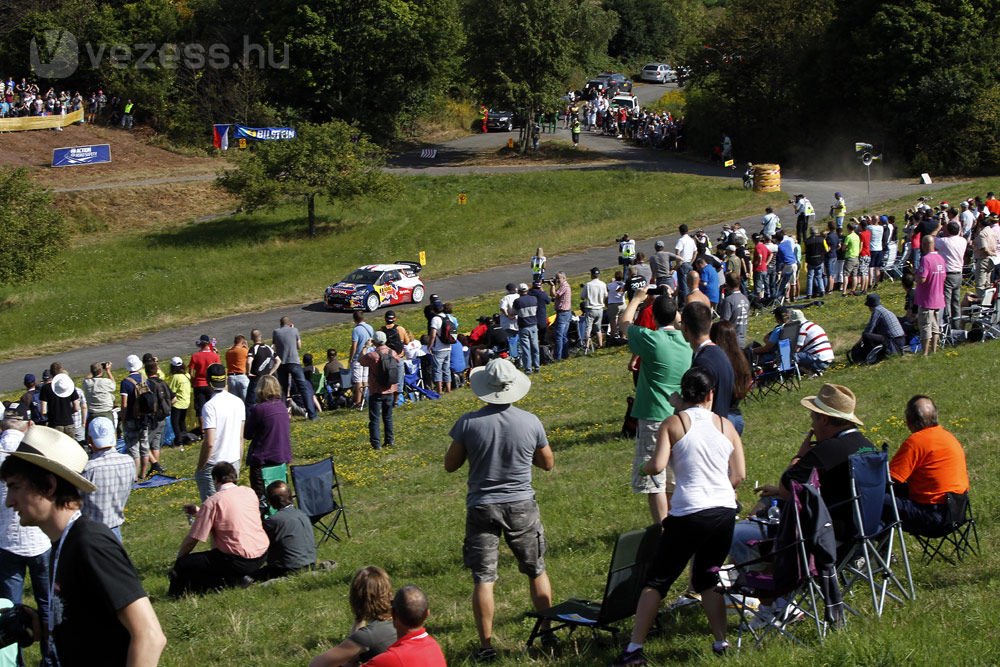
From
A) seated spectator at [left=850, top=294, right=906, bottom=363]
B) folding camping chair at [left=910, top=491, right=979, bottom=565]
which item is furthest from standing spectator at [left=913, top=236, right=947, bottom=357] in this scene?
folding camping chair at [left=910, top=491, right=979, bottom=565]

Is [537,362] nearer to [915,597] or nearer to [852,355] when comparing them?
Answer: [852,355]

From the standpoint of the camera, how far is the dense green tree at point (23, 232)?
41062 mm

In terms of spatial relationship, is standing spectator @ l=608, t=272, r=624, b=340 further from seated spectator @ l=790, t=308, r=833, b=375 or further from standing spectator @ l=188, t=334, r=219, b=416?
standing spectator @ l=188, t=334, r=219, b=416

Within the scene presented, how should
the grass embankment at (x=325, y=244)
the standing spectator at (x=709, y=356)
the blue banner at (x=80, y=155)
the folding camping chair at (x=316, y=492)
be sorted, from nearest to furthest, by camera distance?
the standing spectator at (x=709, y=356), the folding camping chair at (x=316, y=492), the grass embankment at (x=325, y=244), the blue banner at (x=80, y=155)

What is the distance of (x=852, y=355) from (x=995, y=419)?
18.6 feet

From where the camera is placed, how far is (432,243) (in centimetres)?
4891

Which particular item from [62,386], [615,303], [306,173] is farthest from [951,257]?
[306,173]

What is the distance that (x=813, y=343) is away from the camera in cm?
1759

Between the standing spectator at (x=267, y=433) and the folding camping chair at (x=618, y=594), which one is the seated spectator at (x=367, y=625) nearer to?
the folding camping chair at (x=618, y=594)

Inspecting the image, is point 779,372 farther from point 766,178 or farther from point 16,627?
point 766,178

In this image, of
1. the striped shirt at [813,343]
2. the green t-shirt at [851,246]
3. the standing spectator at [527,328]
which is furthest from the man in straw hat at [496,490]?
the green t-shirt at [851,246]

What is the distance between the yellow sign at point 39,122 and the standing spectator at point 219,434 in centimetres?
5729

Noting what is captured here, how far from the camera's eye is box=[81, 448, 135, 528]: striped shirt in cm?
946

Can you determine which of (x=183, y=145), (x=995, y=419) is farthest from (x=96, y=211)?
(x=995, y=419)
